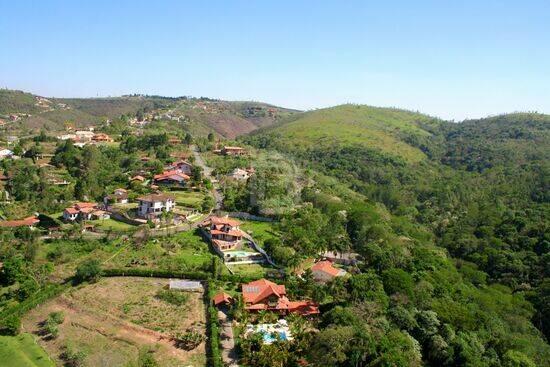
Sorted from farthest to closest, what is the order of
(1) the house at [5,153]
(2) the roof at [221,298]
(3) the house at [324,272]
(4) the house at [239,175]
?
(1) the house at [5,153], (4) the house at [239,175], (3) the house at [324,272], (2) the roof at [221,298]

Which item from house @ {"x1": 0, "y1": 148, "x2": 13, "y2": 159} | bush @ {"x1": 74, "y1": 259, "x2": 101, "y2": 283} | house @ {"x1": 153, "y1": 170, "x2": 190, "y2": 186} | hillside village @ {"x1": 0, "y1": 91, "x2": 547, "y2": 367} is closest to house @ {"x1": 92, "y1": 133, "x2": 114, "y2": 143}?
hillside village @ {"x1": 0, "y1": 91, "x2": 547, "y2": 367}

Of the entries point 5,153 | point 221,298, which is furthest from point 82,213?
point 5,153

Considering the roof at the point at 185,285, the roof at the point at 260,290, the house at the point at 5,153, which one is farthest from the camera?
the house at the point at 5,153

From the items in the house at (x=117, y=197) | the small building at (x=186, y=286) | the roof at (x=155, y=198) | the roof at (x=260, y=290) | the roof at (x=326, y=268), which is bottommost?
the small building at (x=186, y=286)

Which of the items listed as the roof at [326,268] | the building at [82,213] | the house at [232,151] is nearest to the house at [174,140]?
the house at [232,151]

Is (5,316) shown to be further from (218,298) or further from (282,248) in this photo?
(282,248)

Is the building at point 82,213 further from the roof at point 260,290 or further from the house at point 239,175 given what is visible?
the house at point 239,175

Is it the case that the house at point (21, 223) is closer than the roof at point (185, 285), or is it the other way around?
the roof at point (185, 285)
